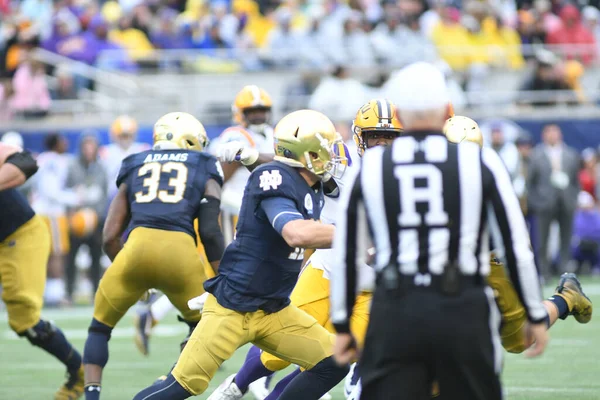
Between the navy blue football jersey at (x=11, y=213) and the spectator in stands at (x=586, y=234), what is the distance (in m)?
9.98

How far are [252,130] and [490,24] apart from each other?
33.0ft

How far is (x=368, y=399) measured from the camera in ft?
13.2

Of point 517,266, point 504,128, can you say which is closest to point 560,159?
point 504,128

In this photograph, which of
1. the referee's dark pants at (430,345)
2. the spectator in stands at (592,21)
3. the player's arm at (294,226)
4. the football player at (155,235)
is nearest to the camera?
the referee's dark pants at (430,345)

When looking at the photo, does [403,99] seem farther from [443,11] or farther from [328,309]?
[443,11]

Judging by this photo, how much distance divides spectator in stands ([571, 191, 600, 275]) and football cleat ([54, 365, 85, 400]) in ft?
32.6

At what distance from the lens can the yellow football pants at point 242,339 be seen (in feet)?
17.4

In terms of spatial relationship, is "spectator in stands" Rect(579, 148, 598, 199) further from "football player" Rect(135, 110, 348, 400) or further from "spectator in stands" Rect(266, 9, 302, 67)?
"football player" Rect(135, 110, 348, 400)

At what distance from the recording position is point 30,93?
50.7 feet

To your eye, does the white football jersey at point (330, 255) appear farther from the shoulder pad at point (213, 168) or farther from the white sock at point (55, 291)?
the white sock at point (55, 291)

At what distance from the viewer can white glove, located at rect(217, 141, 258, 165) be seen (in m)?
6.33

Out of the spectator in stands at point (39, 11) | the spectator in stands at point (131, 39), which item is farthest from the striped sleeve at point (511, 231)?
the spectator in stands at point (39, 11)

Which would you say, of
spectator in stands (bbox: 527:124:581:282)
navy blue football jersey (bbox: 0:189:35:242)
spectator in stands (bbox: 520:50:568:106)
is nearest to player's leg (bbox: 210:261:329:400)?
navy blue football jersey (bbox: 0:189:35:242)

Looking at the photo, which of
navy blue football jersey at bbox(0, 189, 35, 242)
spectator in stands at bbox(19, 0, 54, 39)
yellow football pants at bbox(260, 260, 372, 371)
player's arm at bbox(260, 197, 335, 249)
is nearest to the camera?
player's arm at bbox(260, 197, 335, 249)
